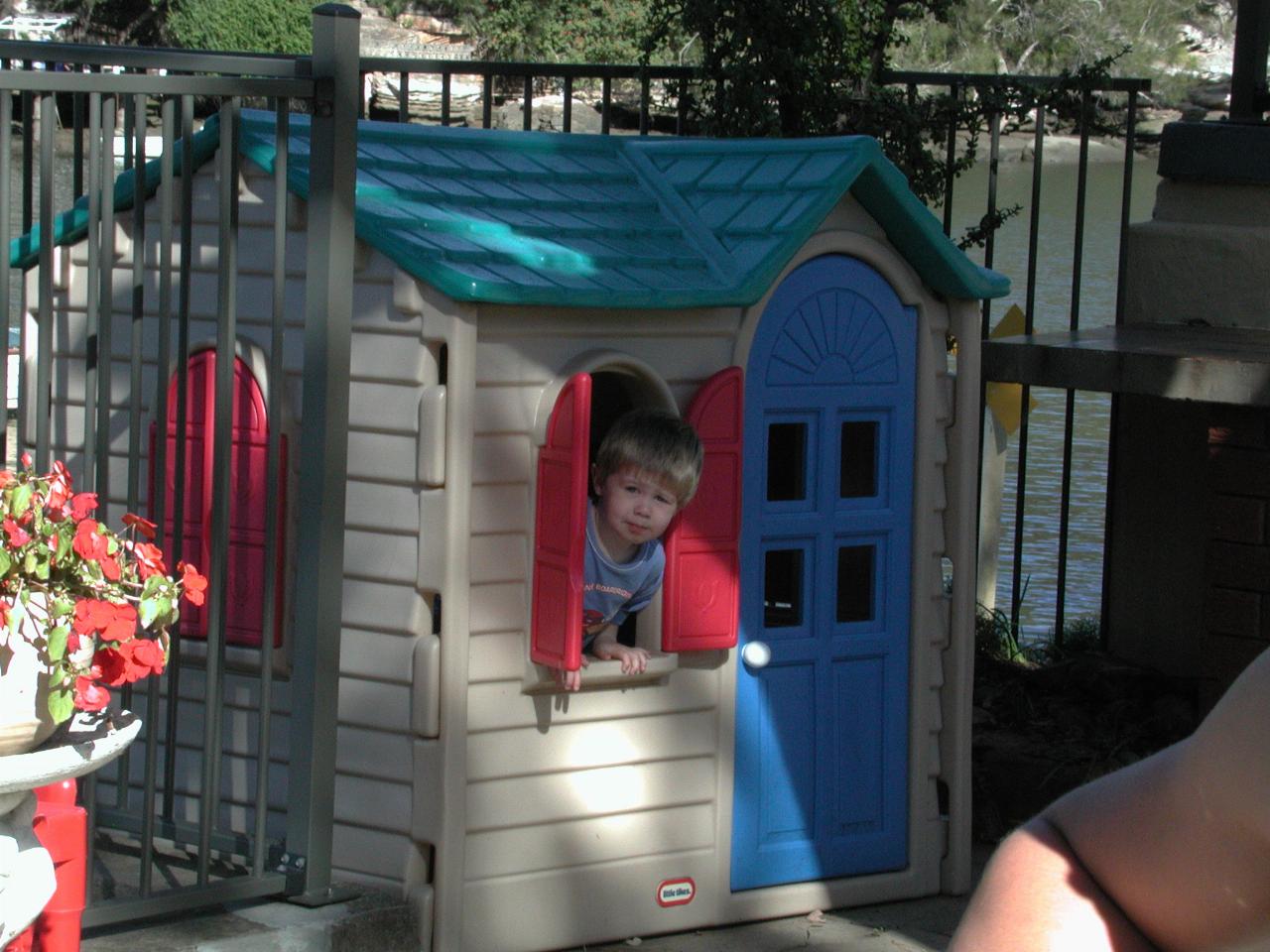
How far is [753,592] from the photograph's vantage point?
457cm

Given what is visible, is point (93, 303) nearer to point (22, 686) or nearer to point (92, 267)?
point (92, 267)

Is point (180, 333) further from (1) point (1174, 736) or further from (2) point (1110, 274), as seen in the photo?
(2) point (1110, 274)

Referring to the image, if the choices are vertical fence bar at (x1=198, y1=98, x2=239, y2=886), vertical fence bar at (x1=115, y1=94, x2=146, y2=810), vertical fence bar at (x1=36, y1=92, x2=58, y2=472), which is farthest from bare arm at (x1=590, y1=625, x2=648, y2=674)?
vertical fence bar at (x1=36, y1=92, x2=58, y2=472)

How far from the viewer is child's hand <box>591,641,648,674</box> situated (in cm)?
429

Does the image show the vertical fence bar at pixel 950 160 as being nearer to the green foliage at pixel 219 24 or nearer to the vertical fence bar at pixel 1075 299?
the vertical fence bar at pixel 1075 299

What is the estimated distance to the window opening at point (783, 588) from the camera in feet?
15.4

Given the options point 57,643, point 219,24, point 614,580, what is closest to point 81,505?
point 57,643

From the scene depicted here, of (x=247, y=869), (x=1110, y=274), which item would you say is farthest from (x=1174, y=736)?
(x=1110, y=274)

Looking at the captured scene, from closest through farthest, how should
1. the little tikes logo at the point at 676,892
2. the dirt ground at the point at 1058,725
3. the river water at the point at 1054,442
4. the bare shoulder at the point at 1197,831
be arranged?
the bare shoulder at the point at 1197,831, the little tikes logo at the point at 676,892, the dirt ground at the point at 1058,725, the river water at the point at 1054,442

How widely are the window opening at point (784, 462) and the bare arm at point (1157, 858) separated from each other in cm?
312

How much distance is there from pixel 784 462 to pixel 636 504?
0.82 metres

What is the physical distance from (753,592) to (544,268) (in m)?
0.99

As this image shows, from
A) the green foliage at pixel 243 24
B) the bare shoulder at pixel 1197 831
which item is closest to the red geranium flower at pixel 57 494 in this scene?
the bare shoulder at pixel 1197 831

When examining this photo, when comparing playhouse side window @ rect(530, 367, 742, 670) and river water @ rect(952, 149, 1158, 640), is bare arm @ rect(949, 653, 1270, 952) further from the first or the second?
river water @ rect(952, 149, 1158, 640)
